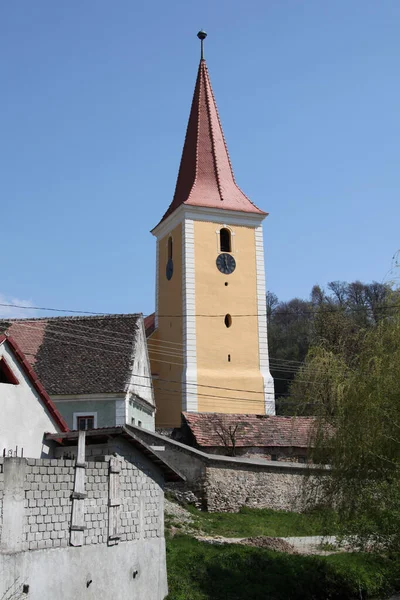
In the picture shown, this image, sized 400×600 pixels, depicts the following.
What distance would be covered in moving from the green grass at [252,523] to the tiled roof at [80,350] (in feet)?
16.2

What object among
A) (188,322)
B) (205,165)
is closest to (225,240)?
(205,165)

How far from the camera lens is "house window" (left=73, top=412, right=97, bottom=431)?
78.5ft

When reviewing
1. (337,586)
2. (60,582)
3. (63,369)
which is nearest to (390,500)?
(337,586)

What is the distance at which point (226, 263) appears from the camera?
3969 centimetres

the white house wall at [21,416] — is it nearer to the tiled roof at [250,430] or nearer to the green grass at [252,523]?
the green grass at [252,523]

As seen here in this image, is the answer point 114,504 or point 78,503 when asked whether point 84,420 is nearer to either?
point 114,504

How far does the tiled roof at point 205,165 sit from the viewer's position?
40.7m

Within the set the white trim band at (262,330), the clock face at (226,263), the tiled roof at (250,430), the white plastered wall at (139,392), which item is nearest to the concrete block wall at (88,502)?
the white plastered wall at (139,392)

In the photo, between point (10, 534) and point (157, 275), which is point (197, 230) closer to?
point (157, 275)

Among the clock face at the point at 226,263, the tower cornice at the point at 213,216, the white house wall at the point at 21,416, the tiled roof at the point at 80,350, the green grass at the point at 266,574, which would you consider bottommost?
the green grass at the point at 266,574

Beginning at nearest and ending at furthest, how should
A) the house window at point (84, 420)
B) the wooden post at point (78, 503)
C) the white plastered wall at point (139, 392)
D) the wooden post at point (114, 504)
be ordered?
the wooden post at point (78, 503) → the wooden post at point (114, 504) → the house window at point (84, 420) → the white plastered wall at point (139, 392)

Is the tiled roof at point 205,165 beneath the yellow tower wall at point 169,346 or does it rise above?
above

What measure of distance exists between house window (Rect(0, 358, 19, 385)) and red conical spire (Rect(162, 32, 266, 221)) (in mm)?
24414

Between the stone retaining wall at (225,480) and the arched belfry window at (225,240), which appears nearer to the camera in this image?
the stone retaining wall at (225,480)
